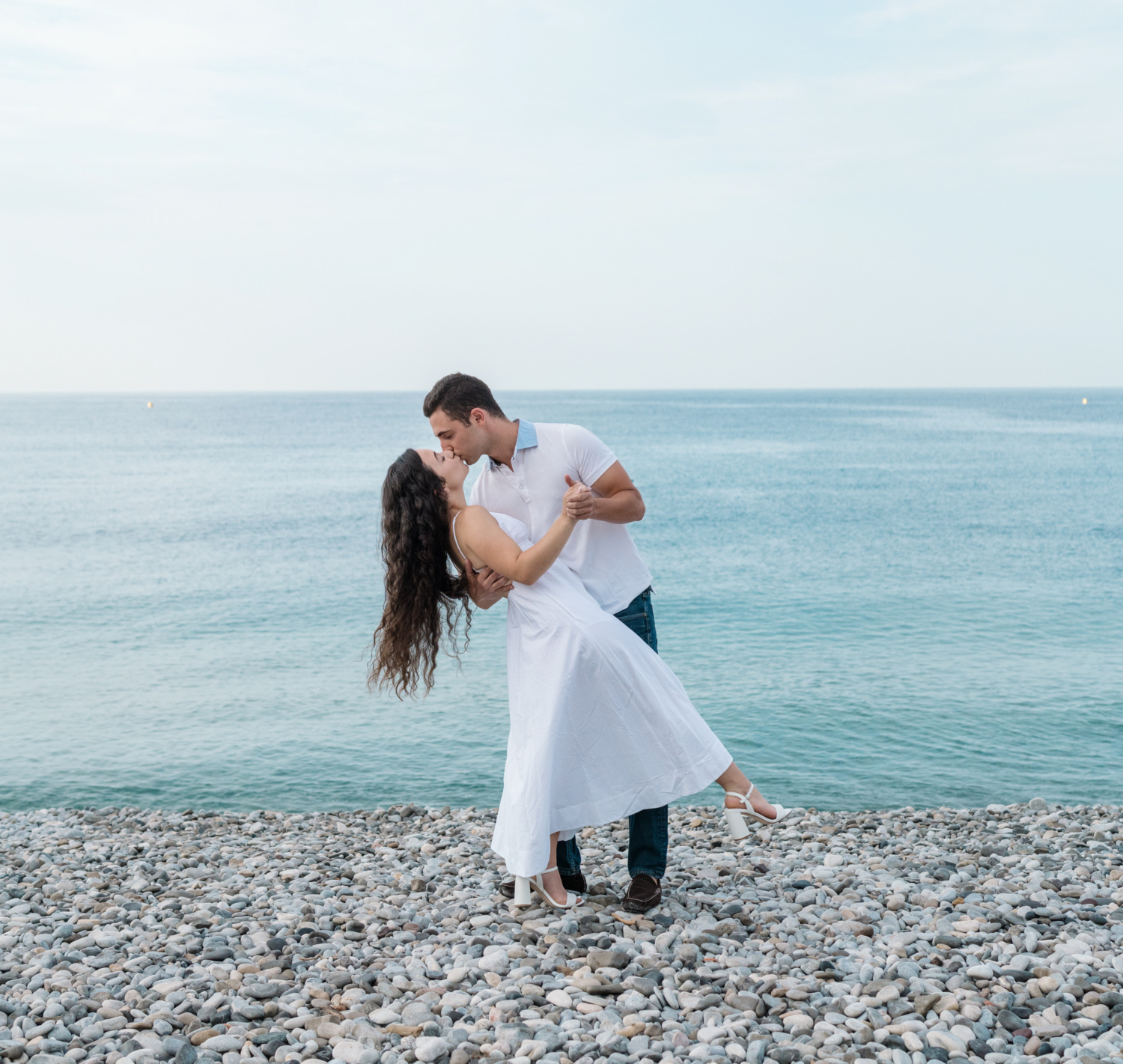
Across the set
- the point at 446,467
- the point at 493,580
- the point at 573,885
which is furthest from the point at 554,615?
the point at 573,885

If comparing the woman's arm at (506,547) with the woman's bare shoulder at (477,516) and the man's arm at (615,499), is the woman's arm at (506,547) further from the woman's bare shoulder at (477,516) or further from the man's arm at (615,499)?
the man's arm at (615,499)

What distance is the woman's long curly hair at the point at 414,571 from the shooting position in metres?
5.21

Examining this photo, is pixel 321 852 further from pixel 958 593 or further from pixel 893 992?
pixel 958 593

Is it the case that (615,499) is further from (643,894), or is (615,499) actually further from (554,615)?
(643,894)

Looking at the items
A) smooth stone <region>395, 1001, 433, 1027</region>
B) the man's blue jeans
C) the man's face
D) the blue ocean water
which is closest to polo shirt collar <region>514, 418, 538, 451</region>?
the man's face

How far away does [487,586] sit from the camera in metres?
5.21

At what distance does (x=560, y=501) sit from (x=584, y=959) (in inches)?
86.8

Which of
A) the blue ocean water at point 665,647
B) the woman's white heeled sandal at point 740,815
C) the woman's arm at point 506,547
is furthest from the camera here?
the blue ocean water at point 665,647

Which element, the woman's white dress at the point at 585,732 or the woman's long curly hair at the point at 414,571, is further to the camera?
the woman's long curly hair at the point at 414,571

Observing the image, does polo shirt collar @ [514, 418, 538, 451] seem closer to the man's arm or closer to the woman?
the man's arm

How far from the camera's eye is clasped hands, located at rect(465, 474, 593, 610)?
4.73 meters

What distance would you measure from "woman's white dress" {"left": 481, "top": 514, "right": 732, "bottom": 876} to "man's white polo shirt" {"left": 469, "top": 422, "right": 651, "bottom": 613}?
206mm

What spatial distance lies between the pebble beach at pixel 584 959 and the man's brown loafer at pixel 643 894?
0.09m

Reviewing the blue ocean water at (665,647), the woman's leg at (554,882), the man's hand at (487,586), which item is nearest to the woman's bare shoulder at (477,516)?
the man's hand at (487,586)
